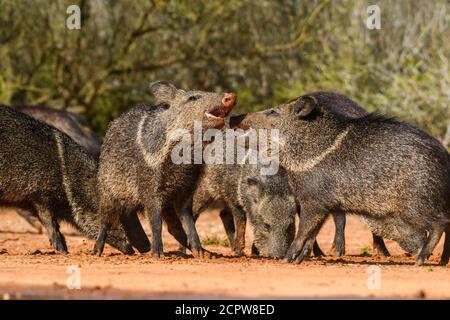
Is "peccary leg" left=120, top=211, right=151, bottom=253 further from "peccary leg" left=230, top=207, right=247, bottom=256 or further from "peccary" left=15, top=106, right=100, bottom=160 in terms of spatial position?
"peccary" left=15, top=106, right=100, bottom=160

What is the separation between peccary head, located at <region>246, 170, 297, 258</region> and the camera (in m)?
9.08

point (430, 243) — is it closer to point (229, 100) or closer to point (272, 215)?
point (272, 215)

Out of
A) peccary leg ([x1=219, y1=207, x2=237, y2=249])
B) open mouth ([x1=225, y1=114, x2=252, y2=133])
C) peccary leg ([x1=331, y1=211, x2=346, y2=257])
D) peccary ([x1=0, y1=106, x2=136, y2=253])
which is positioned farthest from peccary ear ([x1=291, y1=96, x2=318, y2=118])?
peccary leg ([x1=219, y1=207, x2=237, y2=249])

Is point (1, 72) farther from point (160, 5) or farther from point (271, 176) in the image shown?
point (271, 176)

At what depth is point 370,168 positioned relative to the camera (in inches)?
316

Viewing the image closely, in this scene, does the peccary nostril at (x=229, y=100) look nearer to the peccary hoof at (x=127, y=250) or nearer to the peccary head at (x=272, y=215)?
the peccary head at (x=272, y=215)

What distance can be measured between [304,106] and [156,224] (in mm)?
1493

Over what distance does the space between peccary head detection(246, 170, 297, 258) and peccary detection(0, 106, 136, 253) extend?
3.54ft

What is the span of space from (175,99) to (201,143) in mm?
542

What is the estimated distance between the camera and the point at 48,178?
9.27m

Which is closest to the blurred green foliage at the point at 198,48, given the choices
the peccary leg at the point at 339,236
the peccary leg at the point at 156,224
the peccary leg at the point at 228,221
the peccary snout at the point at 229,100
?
the peccary leg at the point at 228,221

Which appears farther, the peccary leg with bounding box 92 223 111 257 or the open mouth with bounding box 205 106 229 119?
the peccary leg with bounding box 92 223 111 257

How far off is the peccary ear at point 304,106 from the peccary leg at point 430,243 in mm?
1335
